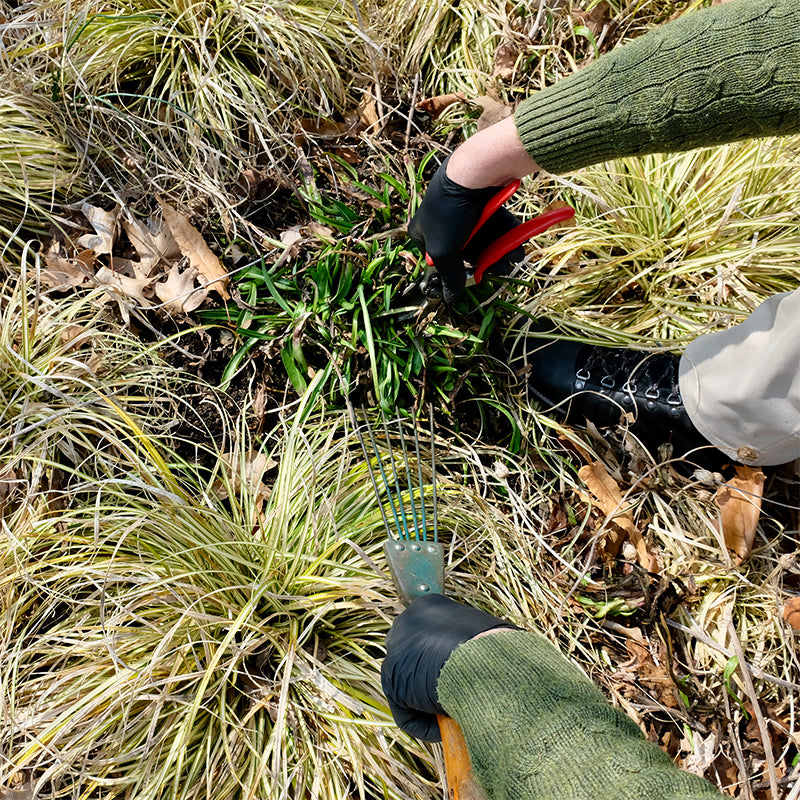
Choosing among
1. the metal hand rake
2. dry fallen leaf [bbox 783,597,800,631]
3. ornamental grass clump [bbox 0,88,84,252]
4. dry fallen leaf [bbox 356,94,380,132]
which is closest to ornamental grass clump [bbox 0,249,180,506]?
ornamental grass clump [bbox 0,88,84,252]

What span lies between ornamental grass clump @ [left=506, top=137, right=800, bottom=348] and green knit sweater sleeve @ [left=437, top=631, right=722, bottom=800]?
51.8 inches

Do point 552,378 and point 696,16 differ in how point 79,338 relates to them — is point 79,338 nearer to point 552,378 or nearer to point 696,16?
point 552,378

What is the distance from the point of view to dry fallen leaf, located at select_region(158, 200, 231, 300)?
2.22 meters

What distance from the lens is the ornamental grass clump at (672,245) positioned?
223 centimetres

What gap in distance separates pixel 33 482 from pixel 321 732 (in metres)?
1.10

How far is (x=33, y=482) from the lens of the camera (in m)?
1.88

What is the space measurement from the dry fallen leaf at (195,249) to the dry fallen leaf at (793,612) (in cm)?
204

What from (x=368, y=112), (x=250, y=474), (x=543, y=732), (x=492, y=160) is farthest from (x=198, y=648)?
(x=368, y=112)

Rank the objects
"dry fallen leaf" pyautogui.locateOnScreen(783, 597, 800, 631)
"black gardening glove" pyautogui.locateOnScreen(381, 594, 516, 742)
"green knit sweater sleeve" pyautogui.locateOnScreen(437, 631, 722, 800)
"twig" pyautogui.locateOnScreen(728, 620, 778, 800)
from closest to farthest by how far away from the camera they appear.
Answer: "green knit sweater sleeve" pyautogui.locateOnScreen(437, 631, 722, 800) → "black gardening glove" pyautogui.locateOnScreen(381, 594, 516, 742) → "twig" pyautogui.locateOnScreen(728, 620, 778, 800) → "dry fallen leaf" pyautogui.locateOnScreen(783, 597, 800, 631)

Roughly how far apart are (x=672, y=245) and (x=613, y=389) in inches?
23.7

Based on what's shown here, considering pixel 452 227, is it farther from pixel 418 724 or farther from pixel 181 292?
pixel 418 724

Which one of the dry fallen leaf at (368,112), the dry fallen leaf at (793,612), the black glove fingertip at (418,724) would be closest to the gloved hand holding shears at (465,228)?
the dry fallen leaf at (368,112)

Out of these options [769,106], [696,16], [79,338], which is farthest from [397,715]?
[696,16]

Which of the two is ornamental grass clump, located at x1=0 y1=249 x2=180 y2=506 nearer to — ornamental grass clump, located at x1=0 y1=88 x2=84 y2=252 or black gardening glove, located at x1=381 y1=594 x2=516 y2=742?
ornamental grass clump, located at x1=0 y1=88 x2=84 y2=252
